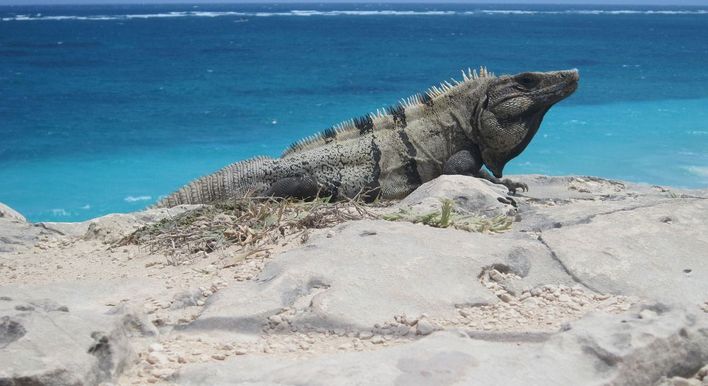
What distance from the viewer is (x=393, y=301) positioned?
3471 millimetres

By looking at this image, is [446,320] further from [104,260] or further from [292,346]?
[104,260]

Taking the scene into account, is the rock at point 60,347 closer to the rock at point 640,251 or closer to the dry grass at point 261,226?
the dry grass at point 261,226

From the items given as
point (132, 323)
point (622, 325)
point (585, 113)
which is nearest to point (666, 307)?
point (622, 325)

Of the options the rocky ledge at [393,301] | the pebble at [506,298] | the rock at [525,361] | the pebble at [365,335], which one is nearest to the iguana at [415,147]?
the rocky ledge at [393,301]

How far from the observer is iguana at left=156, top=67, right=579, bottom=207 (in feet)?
22.3

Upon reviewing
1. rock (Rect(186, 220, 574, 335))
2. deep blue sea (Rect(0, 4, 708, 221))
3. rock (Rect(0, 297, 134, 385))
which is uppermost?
rock (Rect(0, 297, 134, 385))

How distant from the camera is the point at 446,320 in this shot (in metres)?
3.37

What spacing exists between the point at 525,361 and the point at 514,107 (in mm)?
4416

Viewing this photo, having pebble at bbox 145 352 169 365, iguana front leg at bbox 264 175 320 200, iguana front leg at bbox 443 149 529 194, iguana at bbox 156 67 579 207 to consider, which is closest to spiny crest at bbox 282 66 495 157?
iguana at bbox 156 67 579 207

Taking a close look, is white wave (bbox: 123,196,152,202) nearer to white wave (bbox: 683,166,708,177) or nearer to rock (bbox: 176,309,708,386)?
white wave (bbox: 683,166,708,177)

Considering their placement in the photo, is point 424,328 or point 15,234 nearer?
point 424,328

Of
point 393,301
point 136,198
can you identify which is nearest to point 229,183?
point 393,301

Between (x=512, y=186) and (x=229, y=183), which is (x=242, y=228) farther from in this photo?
(x=512, y=186)

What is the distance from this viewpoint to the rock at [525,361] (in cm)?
255
